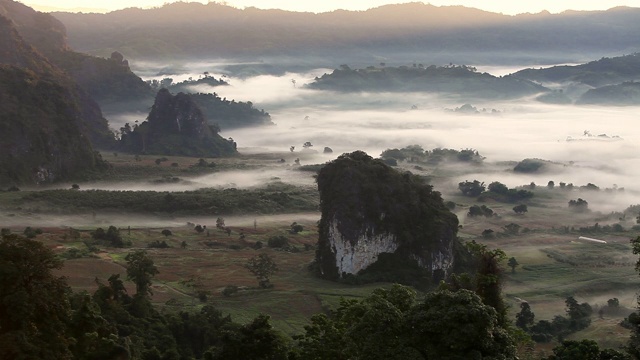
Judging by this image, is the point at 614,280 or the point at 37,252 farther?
the point at 614,280

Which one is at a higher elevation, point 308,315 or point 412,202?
point 412,202

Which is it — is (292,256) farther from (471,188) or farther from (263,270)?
(471,188)

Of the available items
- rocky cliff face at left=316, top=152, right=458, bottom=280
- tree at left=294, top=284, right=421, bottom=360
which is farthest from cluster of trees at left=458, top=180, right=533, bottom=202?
tree at left=294, top=284, right=421, bottom=360

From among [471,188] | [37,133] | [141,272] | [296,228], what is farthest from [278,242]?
[471,188]

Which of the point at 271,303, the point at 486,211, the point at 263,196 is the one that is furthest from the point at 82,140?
the point at 271,303

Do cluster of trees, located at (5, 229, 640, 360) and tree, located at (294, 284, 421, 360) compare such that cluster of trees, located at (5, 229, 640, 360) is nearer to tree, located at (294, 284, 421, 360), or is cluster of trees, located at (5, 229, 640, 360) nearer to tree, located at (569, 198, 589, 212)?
tree, located at (294, 284, 421, 360)

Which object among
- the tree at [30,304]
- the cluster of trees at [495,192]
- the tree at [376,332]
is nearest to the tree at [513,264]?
the cluster of trees at [495,192]

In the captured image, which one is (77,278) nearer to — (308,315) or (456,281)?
(308,315)
